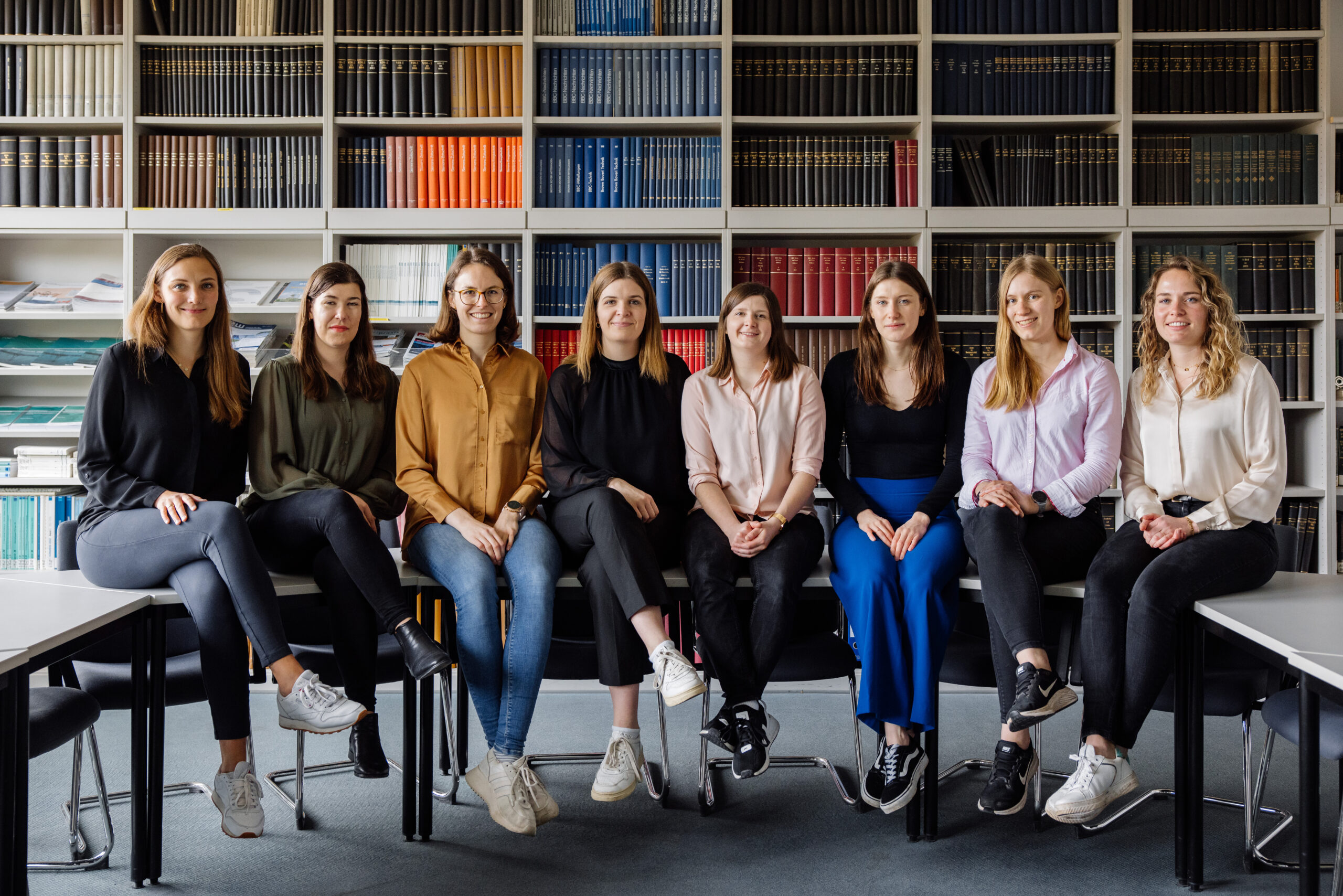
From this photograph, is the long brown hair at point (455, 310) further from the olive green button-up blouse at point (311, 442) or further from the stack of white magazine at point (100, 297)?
→ the stack of white magazine at point (100, 297)

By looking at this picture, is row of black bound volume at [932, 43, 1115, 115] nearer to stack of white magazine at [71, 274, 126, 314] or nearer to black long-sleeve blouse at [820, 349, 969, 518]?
black long-sleeve blouse at [820, 349, 969, 518]

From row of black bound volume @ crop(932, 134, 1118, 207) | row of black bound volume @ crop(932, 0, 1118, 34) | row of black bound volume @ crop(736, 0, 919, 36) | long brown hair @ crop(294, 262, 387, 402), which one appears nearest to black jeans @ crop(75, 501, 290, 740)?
long brown hair @ crop(294, 262, 387, 402)

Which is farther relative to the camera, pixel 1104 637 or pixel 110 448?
pixel 110 448

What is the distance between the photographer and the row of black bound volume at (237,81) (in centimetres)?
372

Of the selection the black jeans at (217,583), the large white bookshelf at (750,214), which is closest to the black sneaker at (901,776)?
the black jeans at (217,583)

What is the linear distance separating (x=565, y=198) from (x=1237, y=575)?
106 inches

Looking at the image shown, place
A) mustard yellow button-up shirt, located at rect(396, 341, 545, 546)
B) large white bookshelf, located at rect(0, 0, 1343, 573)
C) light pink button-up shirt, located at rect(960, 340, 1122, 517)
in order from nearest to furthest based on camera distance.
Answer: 1. light pink button-up shirt, located at rect(960, 340, 1122, 517)
2. mustard yellow button-up shirt, located at rect(396, 341, 545, 546)
3. large white bookshelf, located at rect(0, 0, 1343, 573)

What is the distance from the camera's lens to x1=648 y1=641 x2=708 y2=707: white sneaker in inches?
83.9

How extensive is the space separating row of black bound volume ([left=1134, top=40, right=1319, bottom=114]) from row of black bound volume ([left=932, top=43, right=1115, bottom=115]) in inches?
6.5

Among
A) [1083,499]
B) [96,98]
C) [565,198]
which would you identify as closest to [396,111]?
[565,198]

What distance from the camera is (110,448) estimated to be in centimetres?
238

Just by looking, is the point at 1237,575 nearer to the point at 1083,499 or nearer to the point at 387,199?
the point at 1083,499

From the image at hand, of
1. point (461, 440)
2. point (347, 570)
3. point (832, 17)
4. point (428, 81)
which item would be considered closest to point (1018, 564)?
point (461, 440)

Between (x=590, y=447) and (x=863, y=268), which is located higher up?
(x=863, y=268)
